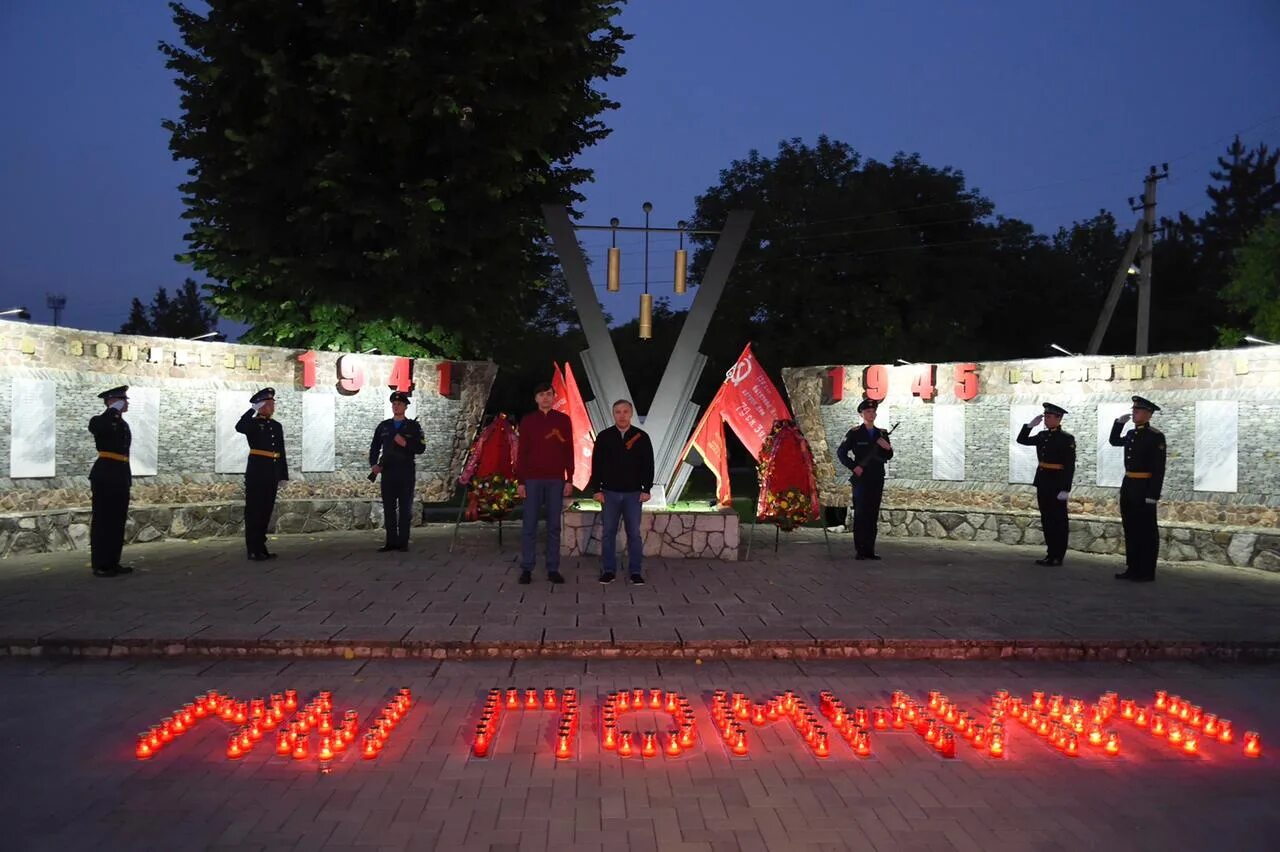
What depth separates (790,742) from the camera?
564cm

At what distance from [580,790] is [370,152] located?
15.1m

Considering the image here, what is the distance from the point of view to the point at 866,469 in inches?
527

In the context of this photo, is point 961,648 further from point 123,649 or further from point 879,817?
point 123,649

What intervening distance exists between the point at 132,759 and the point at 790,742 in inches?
131

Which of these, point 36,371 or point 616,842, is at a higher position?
point 36,371

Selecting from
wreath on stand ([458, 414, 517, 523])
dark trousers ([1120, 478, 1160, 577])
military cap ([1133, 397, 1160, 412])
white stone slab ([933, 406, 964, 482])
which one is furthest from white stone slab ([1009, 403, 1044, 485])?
wreath on stand ([458, 414, 517, 523])

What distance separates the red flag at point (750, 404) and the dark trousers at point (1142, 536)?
175 inches

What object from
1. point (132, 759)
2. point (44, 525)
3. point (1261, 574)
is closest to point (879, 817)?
point (132, 759)

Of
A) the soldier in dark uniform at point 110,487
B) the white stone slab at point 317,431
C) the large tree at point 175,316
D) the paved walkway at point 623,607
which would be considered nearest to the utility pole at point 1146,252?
the paved walkway at point 623,607

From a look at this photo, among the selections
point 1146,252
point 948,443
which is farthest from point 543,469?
point 1146,252

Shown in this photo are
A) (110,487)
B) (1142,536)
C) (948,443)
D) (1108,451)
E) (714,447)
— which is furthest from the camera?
(948,443)

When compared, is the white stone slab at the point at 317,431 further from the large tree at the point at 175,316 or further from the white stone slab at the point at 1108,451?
the large tree at the point at 175,316

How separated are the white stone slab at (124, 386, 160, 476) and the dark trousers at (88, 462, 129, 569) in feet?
8.61

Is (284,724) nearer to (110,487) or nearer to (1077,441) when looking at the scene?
(110,487)
